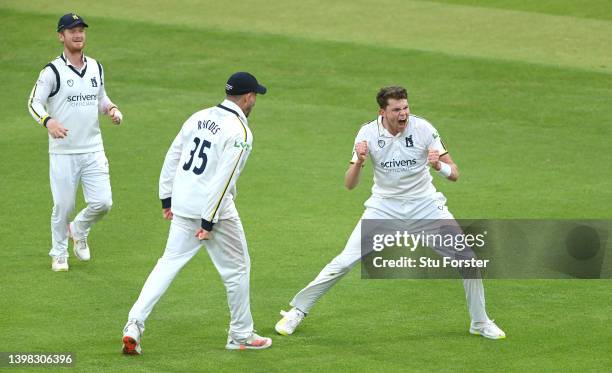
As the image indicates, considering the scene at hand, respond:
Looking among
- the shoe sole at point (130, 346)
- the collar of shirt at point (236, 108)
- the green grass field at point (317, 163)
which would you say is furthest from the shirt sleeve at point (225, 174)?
the green grass field at point (317, 163)

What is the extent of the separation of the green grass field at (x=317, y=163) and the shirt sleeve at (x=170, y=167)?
54.8 inches

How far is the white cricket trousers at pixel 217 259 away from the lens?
10.0 meters

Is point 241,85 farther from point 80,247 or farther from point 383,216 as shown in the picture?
point 80,247

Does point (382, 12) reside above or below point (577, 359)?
above

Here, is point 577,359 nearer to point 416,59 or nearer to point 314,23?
point 416,59

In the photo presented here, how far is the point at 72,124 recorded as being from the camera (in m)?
12.6

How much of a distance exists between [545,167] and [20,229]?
7704 mm

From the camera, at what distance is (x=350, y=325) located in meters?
11.0

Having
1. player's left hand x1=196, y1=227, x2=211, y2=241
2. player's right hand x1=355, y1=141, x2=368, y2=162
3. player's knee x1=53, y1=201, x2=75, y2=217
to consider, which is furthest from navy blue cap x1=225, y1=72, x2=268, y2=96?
player's knee x1=53, y1=201, x2=75, y2=217

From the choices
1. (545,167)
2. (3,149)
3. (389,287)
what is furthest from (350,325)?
(3,149)

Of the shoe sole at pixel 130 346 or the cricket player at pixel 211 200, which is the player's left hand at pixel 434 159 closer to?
the cricket player at pixel 211 200

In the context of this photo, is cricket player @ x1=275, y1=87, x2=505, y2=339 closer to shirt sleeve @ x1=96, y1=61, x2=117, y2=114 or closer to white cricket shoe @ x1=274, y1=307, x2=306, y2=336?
white cricket shoe @ x1=274, y1=307, x2=306, y2=336

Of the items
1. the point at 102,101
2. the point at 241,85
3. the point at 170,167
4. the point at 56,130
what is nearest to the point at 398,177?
the point at 241,85

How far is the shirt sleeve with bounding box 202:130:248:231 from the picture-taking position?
9.73m
